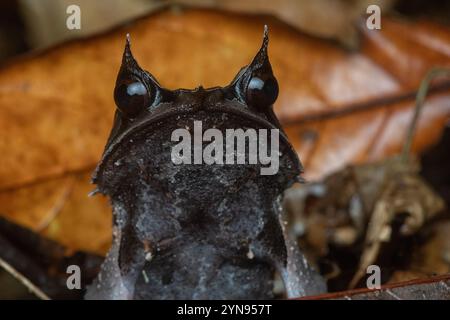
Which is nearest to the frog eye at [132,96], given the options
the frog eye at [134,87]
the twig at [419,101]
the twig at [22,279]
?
the frog eye at [134,87]

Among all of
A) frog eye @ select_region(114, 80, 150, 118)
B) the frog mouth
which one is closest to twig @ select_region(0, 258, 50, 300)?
the frog mouth

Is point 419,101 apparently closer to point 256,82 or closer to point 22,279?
point 256,82

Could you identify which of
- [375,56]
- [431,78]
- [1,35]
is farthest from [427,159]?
[1,35]

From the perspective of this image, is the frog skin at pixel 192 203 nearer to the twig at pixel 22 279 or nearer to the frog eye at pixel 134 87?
the frog eye at pixel 134 87

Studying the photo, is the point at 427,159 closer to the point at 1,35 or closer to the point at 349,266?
the point at 349,266
